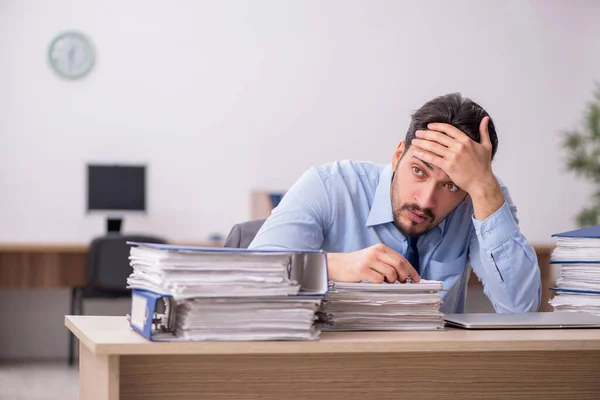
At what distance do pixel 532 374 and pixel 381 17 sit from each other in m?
4.59

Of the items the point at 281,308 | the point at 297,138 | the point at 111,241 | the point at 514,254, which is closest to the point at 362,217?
the point at 514,254

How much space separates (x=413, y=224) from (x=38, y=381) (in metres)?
3.22

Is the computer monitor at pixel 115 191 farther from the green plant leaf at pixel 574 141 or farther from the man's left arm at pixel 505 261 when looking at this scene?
the man's left arm at pixel 505 261

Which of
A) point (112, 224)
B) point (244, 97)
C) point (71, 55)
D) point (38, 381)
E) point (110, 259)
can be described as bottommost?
point (38, 381)

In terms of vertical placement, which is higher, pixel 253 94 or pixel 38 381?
pixel 253 94

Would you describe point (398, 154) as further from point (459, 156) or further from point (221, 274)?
point (221, 274)

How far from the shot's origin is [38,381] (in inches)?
172

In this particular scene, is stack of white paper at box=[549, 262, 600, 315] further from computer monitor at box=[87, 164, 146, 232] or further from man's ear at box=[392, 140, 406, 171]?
computer monitor at box=[87, 164, 146, 232]

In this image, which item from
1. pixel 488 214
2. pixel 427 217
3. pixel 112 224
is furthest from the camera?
pixel 112 224

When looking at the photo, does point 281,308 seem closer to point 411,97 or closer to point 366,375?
point 366,375

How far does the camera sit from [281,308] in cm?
110

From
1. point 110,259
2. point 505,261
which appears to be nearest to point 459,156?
point 505,261

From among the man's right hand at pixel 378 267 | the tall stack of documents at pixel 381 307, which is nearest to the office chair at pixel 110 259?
the man's right hand at pixel 378 267

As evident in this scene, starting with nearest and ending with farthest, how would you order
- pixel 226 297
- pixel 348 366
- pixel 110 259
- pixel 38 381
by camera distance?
pixel 226 297
pixel 348 366
pixel 38 381
pixel 110 259
